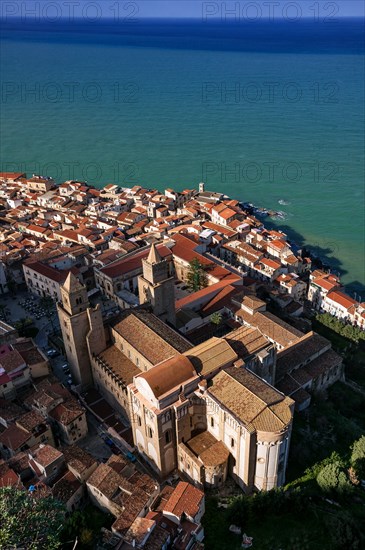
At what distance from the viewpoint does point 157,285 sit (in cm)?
4347

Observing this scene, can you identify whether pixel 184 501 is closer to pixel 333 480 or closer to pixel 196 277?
pixel 333 480

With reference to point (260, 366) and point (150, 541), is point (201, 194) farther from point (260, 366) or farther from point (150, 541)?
point (150, 541)

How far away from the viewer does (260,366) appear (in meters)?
38.3

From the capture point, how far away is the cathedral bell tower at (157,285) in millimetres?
43469

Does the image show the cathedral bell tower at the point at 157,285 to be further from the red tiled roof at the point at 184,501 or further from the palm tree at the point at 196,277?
the red tiled roof at the point at 184,501

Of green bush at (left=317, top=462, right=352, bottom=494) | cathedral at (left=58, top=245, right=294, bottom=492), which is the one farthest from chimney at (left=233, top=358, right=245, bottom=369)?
green bush at (left=317, top=462, right=352, bottom=494)

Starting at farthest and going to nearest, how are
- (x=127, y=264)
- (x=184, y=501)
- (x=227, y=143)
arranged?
1. (x=227, y=143)
2. (x=127, y=264)
3. (x=184, y=501)

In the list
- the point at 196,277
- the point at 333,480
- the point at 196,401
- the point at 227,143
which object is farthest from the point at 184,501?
the point at 227,143

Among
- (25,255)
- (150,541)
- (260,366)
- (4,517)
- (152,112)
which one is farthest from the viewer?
(152,112)

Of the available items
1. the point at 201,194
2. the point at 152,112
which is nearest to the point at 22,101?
the point at 152,112

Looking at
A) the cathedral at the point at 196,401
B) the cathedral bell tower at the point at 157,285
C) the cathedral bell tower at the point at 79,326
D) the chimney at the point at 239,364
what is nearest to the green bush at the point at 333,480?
the cathedral at the point at 196,401

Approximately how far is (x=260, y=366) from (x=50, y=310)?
83.2 ft

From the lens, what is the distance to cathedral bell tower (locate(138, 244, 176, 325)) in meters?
43.5

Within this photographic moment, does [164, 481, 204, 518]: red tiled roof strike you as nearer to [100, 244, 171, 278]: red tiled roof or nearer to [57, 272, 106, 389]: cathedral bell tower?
[57, 272, 106, 389]: cathedral bell tower
